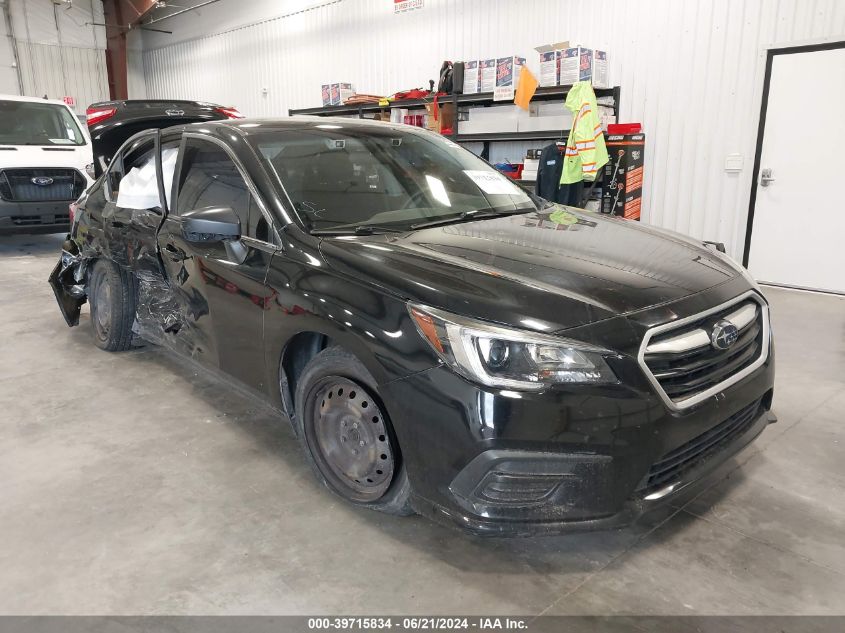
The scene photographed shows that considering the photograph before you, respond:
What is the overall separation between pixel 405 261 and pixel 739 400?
107cm

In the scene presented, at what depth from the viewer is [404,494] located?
1.94 m

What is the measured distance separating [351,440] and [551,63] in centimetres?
534

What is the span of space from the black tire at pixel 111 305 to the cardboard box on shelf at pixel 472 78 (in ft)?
15.3

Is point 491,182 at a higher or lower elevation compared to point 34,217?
higher

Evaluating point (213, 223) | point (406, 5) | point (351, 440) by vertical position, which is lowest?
point (351, 440)

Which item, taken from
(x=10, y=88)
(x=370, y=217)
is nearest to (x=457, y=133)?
(x=370, y=217)

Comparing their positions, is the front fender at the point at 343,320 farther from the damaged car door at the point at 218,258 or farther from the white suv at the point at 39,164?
the white suv at the point at 39,164

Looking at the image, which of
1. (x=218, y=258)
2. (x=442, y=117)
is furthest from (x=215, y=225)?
(x=442, y=117)

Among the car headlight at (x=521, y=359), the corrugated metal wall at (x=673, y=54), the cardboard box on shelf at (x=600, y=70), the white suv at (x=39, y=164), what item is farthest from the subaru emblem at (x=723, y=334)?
the white suv at (x=39, y=164)

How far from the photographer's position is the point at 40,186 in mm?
7438

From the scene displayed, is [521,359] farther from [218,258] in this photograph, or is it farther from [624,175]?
[624,175]

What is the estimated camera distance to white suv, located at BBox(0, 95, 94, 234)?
7293 millimetres

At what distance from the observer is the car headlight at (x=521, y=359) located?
5.26ft

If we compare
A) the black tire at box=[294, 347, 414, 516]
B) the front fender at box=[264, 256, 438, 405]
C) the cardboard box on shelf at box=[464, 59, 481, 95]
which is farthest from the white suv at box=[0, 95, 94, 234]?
the black tire at box=[294, 347, 414, 516]
